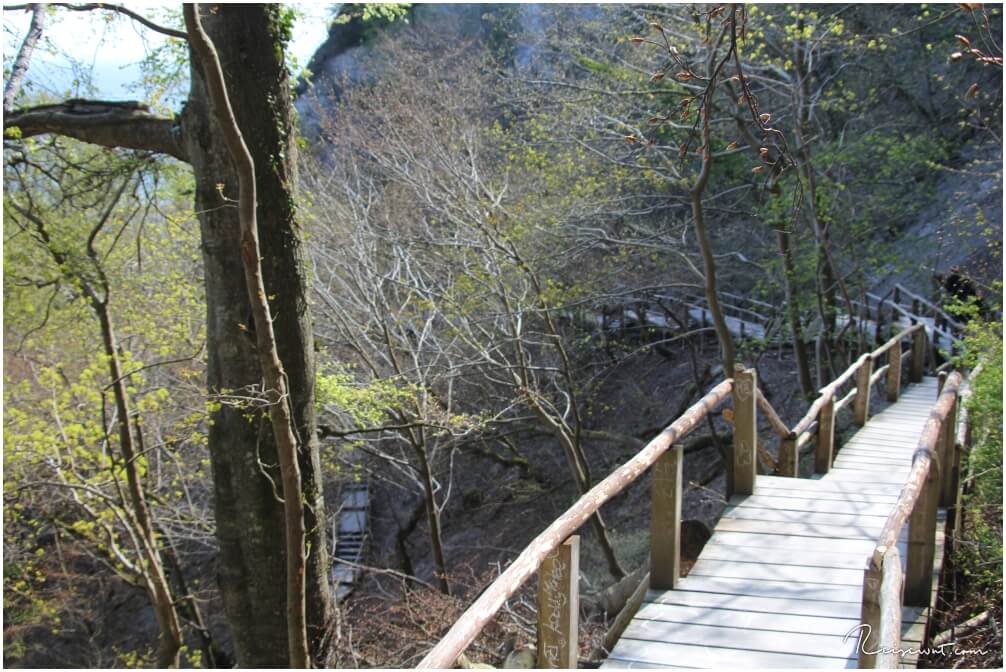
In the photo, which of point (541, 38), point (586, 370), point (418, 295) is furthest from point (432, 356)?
point (541, 38)

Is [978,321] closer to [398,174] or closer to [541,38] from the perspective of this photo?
[398,174]

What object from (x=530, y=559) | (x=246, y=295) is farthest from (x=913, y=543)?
(x=246, y=295)

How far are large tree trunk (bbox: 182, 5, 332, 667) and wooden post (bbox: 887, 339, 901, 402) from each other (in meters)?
9.57

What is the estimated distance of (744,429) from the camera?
6320 mm

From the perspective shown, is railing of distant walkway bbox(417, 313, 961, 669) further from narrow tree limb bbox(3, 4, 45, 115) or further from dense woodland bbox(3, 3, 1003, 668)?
narrow tree limb bbox(3, 4, 45, 115)

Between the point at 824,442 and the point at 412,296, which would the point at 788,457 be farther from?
the point at 412,296

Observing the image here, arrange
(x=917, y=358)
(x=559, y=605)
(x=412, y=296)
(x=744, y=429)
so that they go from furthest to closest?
(x=412, y=296)
(x=917, y=358)
(x=744, y=429)
(x=559, y=605)

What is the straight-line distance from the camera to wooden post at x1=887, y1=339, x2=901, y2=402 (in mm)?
13031

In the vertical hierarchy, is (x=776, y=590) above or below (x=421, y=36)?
below

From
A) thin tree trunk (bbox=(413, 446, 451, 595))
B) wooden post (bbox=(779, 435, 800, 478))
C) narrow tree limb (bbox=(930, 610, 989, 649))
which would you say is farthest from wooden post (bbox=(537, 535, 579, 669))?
thin tree trunk (bbox=(413, 446, 451, 595))

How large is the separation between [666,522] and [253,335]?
10.9ft

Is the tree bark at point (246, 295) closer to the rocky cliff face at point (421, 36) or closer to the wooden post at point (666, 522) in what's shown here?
the wooden post at point (666, 522)

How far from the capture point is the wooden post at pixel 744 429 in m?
6.24

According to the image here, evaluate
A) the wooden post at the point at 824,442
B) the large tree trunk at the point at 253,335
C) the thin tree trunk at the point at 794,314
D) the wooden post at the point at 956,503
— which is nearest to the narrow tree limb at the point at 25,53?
the large tree trunk at the point at 253,335
